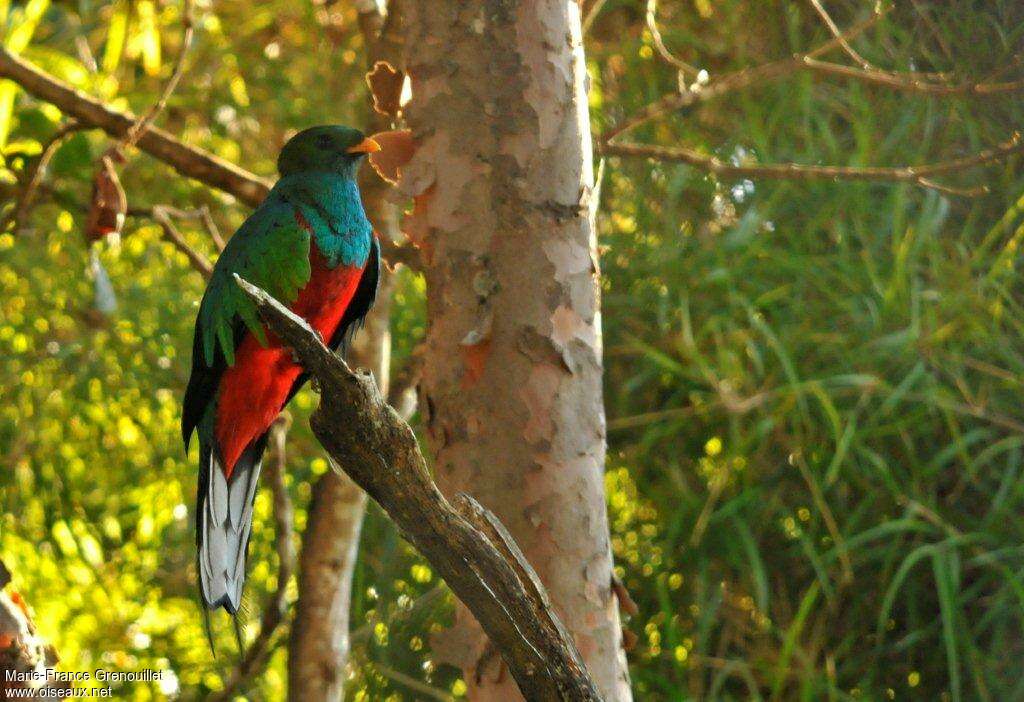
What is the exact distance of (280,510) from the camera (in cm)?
219

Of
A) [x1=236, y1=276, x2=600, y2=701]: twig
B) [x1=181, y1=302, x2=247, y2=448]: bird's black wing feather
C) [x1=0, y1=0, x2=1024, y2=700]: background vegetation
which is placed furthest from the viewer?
[x1=0, y1=0, x2=1024, y2=700]: background vegetation

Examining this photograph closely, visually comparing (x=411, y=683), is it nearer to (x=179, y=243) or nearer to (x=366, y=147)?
(x=179, y=243)

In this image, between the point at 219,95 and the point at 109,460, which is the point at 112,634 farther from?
the point at 219,95

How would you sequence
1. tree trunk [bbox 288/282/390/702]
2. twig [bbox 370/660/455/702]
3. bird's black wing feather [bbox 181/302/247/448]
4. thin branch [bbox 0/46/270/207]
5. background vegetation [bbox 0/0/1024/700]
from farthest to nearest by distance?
background vegetation [bbox 0/0/1024/700]
twig [bbox 370/660/455/702]
thin branch [bbox 0/46/270/207]
tree trunk [bbox 288/282/390/702]
bird's black wing feather [bbox 181/302/247/448]

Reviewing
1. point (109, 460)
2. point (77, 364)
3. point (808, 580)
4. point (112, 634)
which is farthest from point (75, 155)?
point (808, 580)

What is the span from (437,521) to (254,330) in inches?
19.6

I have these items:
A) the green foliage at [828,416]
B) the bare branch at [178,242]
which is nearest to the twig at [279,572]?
the bare branch at [178,242]

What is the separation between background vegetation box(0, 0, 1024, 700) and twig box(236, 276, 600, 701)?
133 cm

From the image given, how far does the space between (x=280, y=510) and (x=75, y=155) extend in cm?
86

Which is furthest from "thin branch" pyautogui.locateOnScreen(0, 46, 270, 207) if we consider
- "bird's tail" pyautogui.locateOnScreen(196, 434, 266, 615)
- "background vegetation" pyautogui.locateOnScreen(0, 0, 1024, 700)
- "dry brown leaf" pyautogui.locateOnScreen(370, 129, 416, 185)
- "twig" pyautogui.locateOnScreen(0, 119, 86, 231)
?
"bird's tail" pyautogui.locateOnScreen(196, 434, 266, 615)

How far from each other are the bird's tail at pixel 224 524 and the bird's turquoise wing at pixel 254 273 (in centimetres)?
16

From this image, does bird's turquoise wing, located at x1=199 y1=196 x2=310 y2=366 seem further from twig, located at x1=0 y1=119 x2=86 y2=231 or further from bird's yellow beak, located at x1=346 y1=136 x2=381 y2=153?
twig, located at x1=0 y1=119 x2=86 y2=231

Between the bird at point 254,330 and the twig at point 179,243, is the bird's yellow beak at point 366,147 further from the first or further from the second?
the twig at point 179,243

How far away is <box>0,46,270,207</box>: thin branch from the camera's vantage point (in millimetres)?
2205
